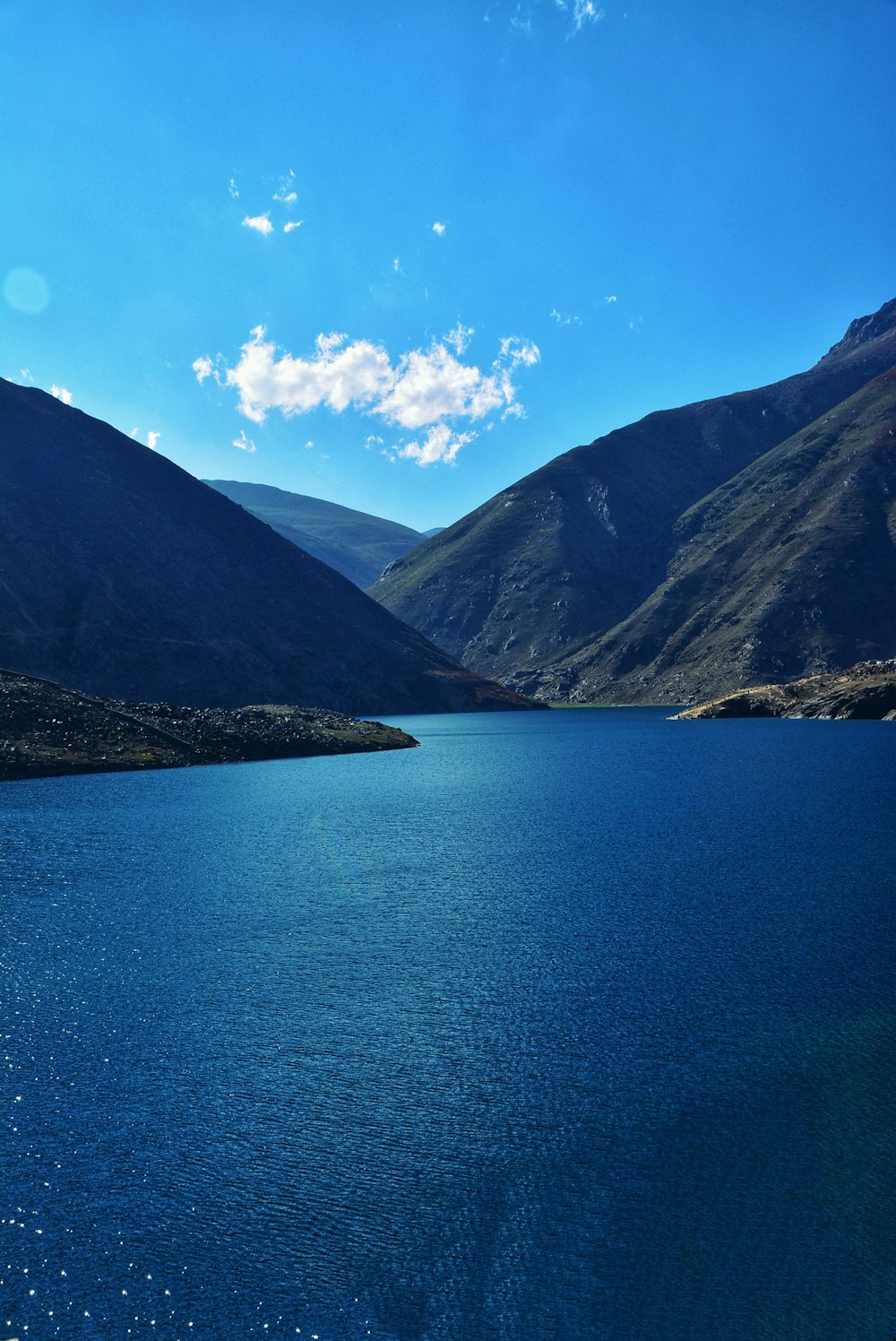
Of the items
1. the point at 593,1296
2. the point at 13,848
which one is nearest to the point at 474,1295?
the point at 593,1296

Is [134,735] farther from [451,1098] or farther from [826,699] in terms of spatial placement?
[826,699]

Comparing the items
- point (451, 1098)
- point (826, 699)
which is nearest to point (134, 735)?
point (451, 1098)

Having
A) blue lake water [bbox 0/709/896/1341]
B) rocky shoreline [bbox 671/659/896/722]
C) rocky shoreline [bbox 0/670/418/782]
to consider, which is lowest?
blue lake water [bbox 0/709/896/1341]

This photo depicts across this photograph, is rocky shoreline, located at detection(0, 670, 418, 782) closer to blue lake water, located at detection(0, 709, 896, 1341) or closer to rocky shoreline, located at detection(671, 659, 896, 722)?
blue lake water, located at detection(0, 709, 896, 1341)

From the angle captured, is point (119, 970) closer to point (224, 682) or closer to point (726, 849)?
point (726, 849)

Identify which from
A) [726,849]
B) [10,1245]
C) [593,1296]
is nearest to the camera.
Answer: [593,1296]

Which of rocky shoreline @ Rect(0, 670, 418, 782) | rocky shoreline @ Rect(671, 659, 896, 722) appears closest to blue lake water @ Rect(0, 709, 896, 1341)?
rocky shoreline @ Rect(0, 670, 418, 782)
